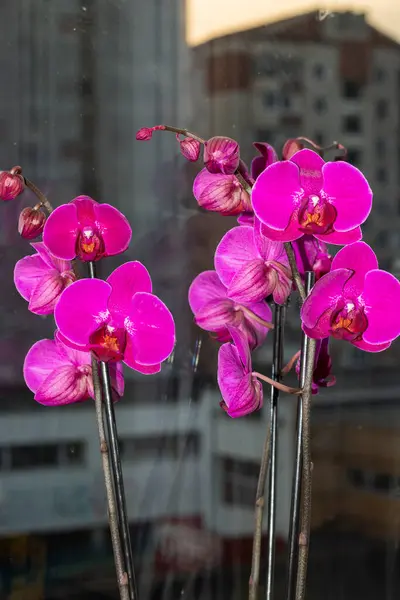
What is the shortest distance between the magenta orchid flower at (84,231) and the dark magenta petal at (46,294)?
0.02 metres

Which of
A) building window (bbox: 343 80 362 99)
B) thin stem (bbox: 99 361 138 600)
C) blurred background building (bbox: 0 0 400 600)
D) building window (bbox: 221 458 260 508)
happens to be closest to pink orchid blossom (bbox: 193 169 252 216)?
thin stem (bbox: 99 361 138 600)

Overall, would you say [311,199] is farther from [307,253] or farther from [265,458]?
[265,458]

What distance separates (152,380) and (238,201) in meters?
0.65

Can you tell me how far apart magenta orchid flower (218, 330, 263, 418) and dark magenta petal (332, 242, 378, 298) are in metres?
0.06

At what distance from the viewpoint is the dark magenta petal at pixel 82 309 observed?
429 millimetres

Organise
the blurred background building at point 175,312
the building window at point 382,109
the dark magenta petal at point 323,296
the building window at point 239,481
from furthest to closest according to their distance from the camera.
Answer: the building window at point 382,109 < the building window at point 239,481 < the blurred background building at point 175,312 < the dark magenta petal at point 323,296

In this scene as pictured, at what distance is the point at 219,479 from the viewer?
1147 mm

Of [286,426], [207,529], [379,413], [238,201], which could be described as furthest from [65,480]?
[238,201]

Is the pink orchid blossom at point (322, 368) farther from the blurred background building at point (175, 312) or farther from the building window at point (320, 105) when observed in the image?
the building window at point (320, 105)

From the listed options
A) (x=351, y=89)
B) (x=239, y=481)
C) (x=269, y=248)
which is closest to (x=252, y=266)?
(x=269, y=248)

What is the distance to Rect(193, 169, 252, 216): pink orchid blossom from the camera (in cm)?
45

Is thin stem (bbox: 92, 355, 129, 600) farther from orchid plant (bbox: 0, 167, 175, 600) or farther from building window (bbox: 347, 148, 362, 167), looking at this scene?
building window (bbox: 347, 148, 362, 167)

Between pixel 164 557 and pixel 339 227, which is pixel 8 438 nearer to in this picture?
pixel 164 557

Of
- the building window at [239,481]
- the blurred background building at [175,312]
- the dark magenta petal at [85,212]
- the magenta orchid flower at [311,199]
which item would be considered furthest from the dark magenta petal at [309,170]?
the building window at [239,481]
